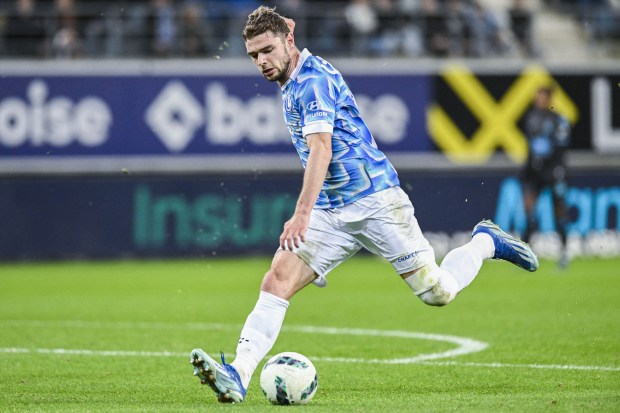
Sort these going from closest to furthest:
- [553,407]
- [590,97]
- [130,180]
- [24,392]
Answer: [553,407] → [24,392] → [130,180] → [590,97]

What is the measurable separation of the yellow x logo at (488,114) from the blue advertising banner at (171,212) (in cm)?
62

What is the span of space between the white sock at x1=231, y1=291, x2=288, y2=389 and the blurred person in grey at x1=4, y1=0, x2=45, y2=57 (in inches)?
508

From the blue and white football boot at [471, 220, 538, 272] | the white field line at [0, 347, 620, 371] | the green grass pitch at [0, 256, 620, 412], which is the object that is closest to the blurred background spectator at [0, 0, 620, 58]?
the green grass pitch at [0, 256, 620, 412]

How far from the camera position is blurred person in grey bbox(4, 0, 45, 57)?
60.2ft

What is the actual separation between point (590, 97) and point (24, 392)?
1409 centimetres

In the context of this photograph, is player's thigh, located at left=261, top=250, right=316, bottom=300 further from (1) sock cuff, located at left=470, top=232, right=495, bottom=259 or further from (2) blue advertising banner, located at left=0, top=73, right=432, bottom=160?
(2) blue advertising banner, located at left=0, top=73, right=432, bottom=160

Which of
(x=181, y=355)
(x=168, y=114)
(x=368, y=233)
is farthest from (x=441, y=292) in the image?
(x=168, y=114)

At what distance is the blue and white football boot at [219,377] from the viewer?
584 cm

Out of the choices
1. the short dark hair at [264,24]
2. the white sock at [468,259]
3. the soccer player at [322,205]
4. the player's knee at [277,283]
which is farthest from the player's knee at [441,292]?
the short dark hair at [264,24]

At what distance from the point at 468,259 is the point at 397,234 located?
67 centimetres

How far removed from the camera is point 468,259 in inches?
280

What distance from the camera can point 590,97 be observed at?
19188 millimetres

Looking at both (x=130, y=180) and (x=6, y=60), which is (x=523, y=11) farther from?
(x=6, y=60)

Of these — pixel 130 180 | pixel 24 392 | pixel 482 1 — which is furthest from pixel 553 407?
pixel 482 1
